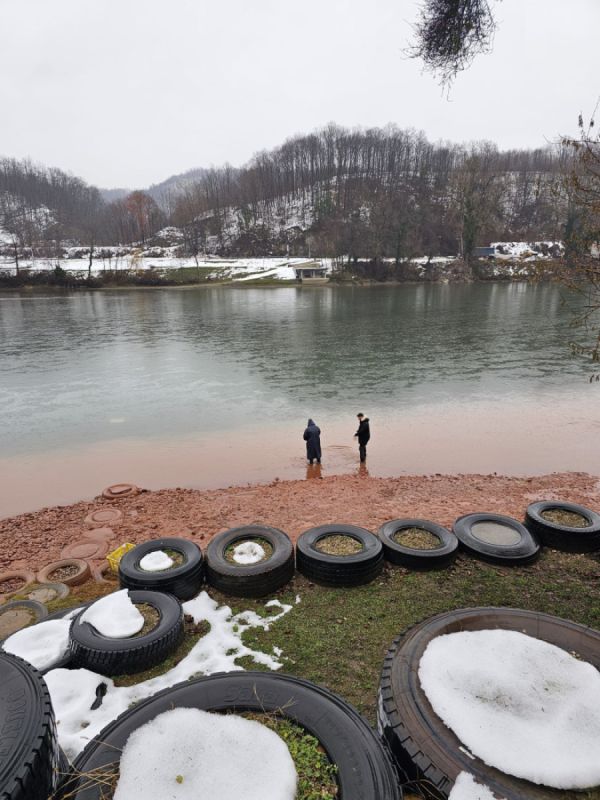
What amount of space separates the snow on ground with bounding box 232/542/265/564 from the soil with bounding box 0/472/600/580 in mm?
1588

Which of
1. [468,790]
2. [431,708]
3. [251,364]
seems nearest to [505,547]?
[431,708]

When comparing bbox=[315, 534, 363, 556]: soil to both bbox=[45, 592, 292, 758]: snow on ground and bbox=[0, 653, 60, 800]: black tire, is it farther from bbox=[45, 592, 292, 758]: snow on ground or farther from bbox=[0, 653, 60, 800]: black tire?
bbox=[0, 653, 60, 800]: black tire

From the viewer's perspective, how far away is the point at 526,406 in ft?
63.2

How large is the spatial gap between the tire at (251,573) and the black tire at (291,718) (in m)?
2.49

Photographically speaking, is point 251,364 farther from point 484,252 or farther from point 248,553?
point 484,252

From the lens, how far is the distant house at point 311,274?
293ft

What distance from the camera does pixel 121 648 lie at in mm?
4832

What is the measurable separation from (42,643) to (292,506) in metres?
5.77

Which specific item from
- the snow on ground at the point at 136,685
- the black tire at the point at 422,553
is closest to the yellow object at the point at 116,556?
the snow on ground at the point at 136,685

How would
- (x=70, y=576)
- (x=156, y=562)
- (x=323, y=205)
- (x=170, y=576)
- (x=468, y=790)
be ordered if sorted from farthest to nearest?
1. (x=323, y=205)
2. (x=70, y=576)
3. (x=156, y=562)
4. (x=170, y=576)
5. (x=468, y=790)

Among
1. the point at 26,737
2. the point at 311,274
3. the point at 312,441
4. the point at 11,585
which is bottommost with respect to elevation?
the point at 11,585

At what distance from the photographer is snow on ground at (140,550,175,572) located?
6676 millimetres

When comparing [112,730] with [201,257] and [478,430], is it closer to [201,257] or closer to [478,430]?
[478,430]

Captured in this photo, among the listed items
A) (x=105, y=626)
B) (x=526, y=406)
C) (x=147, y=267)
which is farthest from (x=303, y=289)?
(x=105, y=626)
